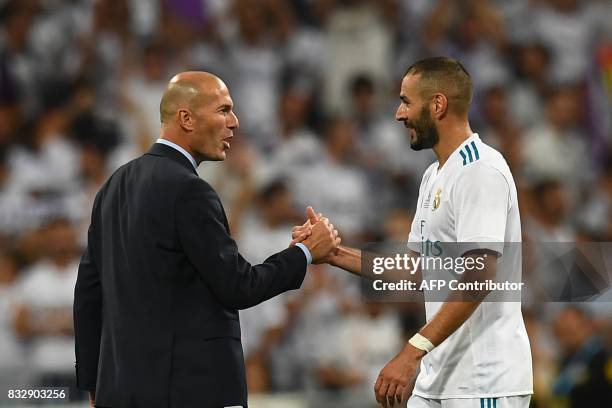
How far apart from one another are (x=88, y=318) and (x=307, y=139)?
5.15 m

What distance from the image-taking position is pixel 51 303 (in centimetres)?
809

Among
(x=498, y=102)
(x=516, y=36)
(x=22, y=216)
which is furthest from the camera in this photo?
(x=516, y=36)

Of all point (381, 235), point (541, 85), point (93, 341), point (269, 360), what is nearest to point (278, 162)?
point (381, 235)

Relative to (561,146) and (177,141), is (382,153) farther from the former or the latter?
(177,141)

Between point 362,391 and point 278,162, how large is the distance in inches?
99.3

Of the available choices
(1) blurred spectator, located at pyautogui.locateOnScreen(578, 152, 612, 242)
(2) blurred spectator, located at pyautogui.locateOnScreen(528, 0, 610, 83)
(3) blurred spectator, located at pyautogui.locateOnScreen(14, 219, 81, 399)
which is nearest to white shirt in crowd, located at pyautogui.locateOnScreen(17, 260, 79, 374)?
(3) blurred spectator, located at pyautogui.locateOnScreen(14, 219, 81, 399)

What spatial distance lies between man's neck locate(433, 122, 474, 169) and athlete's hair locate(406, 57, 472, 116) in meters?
0.07

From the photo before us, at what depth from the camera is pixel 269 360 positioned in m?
8.03

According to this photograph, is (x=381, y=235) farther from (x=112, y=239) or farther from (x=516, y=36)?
(x=112, y=239)

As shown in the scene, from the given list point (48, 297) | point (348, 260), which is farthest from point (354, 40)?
point (348, 260)

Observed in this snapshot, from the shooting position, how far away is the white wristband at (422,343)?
171 inches

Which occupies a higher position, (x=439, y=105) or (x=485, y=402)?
(x=439, y=105)

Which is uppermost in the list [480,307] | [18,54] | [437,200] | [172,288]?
[18,54]

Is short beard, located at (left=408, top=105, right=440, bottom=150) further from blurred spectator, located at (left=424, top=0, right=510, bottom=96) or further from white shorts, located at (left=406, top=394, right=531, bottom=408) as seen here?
blurred spectator, located at (left=424, top=0, right=510, bottom=96)
